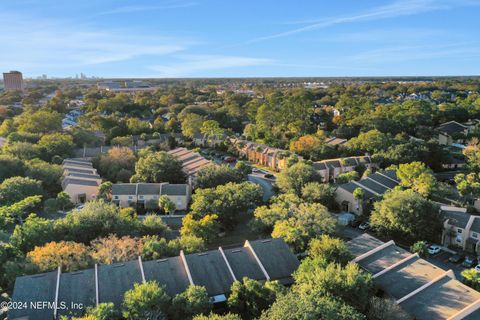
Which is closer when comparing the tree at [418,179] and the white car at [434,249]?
the white car at [434,249]

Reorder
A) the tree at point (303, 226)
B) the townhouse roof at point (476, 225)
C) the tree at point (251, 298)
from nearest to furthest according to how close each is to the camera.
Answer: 1. the tree at point (251, 298)
2. the tree at point (303, 226)
3. the townhouse roof at point (476, 225)

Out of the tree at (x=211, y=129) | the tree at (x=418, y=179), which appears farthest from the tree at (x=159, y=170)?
the tree at (x=418, y=179)

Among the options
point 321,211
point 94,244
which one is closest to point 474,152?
point 321,211

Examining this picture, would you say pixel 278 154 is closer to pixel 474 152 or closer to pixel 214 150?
pixel 214 150

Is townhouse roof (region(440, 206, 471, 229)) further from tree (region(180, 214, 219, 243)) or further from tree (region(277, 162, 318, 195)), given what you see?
tree (region(180, 214, 219, 243))

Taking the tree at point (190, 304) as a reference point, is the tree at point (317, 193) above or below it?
above

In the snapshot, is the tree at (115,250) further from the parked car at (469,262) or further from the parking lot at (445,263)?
the parked car at (469,262)
